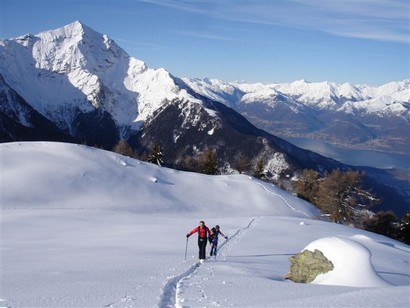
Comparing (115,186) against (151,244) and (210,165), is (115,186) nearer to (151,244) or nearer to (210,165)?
(151,244)

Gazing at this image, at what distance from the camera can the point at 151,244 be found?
2486 cm

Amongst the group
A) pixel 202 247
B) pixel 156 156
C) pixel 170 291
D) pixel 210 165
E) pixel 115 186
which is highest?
pixel 156 156

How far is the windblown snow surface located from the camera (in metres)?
12.4

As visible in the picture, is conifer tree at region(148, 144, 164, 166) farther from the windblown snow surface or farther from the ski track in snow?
the ski track in snow

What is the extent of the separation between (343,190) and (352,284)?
42.7m

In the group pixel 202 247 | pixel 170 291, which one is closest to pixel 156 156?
pixel 202 247

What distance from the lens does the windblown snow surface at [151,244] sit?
40.8 feet

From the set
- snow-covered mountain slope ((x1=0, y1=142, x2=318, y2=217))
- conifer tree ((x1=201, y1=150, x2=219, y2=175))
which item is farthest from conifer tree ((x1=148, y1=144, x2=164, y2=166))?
snow-covered mountain slope ((x1=0, y1=142, x2=318, y2=217))

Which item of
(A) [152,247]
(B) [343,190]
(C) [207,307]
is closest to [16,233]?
(A) [152,247]

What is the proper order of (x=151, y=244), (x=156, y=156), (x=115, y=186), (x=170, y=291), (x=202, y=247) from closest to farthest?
(x=170, y=291), (x=202, y=247), (x=151, y=244), (x=115, y=186), (x=156, y=156)

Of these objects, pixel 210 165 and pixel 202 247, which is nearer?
pixel 202 247

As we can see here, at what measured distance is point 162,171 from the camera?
5825 centimetres

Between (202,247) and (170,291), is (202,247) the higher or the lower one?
the higher one

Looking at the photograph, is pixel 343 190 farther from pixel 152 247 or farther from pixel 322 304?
pixel 322 304
